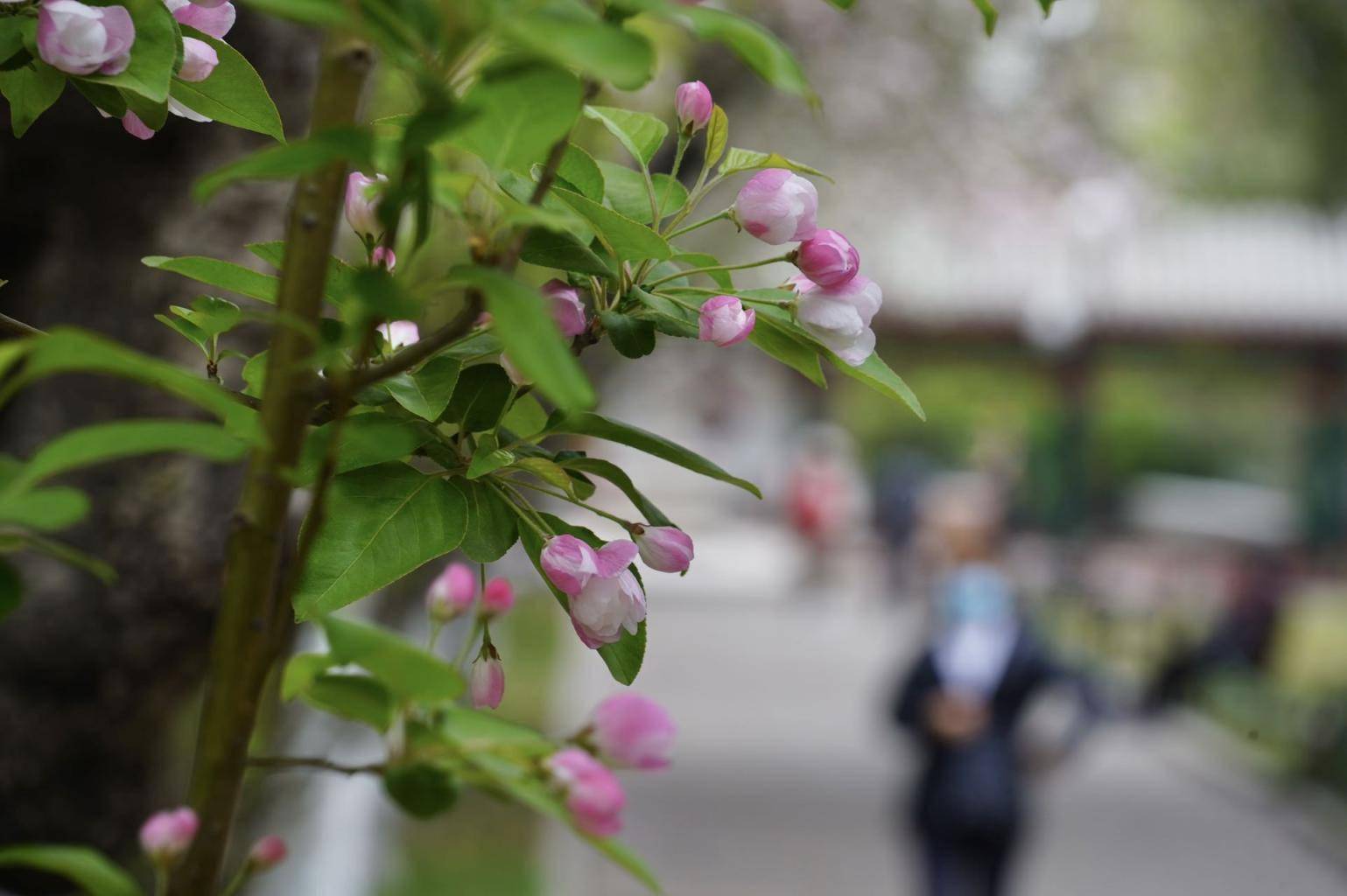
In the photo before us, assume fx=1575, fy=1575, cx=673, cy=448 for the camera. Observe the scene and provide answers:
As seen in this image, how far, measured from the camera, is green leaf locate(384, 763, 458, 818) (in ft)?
2.94

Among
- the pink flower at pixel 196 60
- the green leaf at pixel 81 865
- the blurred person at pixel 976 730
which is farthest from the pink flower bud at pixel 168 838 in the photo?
the blurred person at pixel 976 730

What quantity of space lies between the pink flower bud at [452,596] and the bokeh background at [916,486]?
1802mm

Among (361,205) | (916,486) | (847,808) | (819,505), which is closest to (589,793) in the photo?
(361,205)

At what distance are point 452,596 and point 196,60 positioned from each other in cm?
41

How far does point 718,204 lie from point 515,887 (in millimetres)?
3646

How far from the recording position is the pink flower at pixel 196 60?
101cm

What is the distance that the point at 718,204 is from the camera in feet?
27.2

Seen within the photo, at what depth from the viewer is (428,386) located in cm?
95

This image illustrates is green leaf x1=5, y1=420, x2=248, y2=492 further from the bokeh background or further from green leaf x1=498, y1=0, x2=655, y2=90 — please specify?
the bokeh background

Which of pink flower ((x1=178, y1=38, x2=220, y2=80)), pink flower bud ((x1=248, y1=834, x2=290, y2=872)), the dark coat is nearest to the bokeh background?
the dark coat

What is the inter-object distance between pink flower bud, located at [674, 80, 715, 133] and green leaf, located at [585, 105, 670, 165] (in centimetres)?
2

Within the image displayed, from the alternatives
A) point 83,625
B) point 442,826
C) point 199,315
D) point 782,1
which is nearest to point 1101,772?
point 442,826

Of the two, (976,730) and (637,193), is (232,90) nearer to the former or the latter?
(637,193)

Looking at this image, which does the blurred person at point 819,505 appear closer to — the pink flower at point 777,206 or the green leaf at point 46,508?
the pink flower at point 777,206
